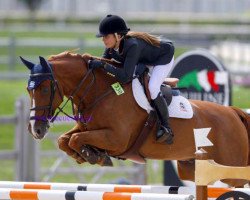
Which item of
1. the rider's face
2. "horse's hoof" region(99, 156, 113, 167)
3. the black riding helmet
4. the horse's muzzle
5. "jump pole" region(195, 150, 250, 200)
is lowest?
"horse's hoof" region(99, 156, 113, 167)

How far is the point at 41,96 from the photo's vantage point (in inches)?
307

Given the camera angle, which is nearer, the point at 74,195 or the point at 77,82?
the point at 74,195

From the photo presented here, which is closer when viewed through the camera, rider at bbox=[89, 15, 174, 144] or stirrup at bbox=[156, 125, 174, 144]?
rider at bbox=[89, 15, 174, 144]

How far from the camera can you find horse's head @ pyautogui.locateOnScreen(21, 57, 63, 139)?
7723 millimetres

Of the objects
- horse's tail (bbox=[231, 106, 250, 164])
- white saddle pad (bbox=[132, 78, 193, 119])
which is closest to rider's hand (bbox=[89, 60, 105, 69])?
white saddle pad (bbox=[132, 78, 193, 119])

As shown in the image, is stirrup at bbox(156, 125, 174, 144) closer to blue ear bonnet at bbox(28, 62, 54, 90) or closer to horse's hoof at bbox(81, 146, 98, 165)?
horse's hoof at bbox(81, 146, 98, 165)

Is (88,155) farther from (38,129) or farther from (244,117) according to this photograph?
(244,117)

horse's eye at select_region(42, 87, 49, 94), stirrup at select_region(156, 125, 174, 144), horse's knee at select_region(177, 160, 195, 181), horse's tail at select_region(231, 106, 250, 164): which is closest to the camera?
horse's eye at select_region(42, 87, 49, 94)

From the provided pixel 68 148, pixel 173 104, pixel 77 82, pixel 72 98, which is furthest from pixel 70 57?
pixel 173 104

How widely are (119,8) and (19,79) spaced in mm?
15893

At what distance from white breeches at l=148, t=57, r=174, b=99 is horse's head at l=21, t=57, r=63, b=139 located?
830 mm

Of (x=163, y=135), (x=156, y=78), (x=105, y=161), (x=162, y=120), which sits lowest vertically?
(x=105, y=161)

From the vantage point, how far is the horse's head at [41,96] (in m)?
7.72

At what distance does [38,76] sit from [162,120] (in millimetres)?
1147
